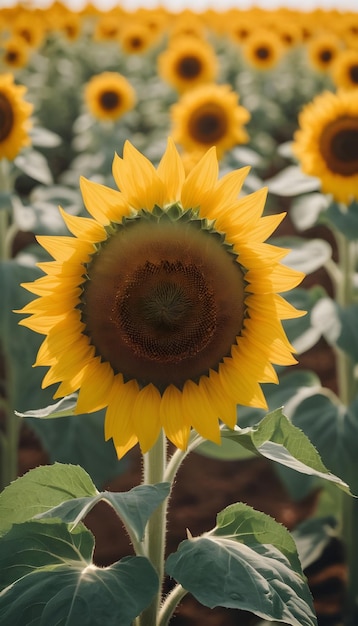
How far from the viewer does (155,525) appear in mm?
1608

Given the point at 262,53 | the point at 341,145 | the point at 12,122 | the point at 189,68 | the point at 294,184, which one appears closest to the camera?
the point at 341,145

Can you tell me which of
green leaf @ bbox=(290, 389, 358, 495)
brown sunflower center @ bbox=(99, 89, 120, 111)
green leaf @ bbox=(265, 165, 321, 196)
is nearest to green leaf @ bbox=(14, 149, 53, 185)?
green leaf @ bbox=(265, 165, 321, 196)

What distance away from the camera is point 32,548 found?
1480 mm

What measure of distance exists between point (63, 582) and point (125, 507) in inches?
9.1

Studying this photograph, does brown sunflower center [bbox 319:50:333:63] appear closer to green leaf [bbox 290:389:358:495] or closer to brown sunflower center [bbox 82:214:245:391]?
green leaf [bbox 290:389:358:495]

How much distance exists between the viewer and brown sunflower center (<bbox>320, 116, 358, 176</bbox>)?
3002 mm

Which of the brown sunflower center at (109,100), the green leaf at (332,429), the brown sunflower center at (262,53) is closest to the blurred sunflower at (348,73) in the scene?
the brown sunflower center at (109,100)

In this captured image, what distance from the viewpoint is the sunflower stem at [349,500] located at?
2.87 meters

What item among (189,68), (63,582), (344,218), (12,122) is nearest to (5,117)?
(12,122)

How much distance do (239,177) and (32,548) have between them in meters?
0.77

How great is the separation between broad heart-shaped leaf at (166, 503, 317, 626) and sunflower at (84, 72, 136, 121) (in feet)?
17.1

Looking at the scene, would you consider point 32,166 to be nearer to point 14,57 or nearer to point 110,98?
point 110,98

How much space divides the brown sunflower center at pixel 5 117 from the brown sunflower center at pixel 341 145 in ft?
4.25

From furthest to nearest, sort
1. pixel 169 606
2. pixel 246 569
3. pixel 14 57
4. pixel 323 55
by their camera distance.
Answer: pixel 323 55, pixel 14 57, pixel 169 606, pixel 246 569
